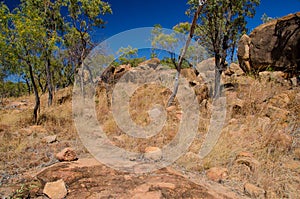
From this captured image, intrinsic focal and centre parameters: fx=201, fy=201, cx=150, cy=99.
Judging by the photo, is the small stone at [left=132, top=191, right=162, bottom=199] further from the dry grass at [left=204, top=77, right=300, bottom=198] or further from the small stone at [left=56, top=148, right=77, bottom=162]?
the small stone at [left=56, top=148, right=77, bottom=162]

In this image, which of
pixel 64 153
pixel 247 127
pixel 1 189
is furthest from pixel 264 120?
pixel 1 189

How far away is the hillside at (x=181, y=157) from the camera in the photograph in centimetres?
195

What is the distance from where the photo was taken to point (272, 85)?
5.06 m

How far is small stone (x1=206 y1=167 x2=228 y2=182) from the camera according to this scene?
233cm

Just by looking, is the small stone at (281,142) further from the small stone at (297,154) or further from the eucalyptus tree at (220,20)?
the eucalyptus tree at (220,20)

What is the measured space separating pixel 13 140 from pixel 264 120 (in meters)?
4.33

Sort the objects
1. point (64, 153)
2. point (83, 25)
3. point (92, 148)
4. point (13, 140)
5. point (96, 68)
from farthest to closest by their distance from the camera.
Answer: point (96, 68), point (83, 25), point (13, 140), point (92, 148), point (64, 153)

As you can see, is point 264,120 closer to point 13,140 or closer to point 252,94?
point 252,94

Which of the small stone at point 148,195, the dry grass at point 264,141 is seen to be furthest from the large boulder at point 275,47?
the small stone at point 148,195

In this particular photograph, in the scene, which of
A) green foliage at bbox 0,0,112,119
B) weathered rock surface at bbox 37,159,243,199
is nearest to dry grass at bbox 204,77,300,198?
weathered rock surface at bbox 37,159,243,199

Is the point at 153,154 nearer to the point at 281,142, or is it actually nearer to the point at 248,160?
the point at 248,160

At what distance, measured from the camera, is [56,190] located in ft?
5.90

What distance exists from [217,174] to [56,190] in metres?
1.73

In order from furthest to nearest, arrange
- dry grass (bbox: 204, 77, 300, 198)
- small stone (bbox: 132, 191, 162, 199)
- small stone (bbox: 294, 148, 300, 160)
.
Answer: small stone (bbox: 294, 148, 300, 160) < dry grass (bbox: 204, 77, 300, 198) < small stone (bbox: 132, 191, 162, 199)
